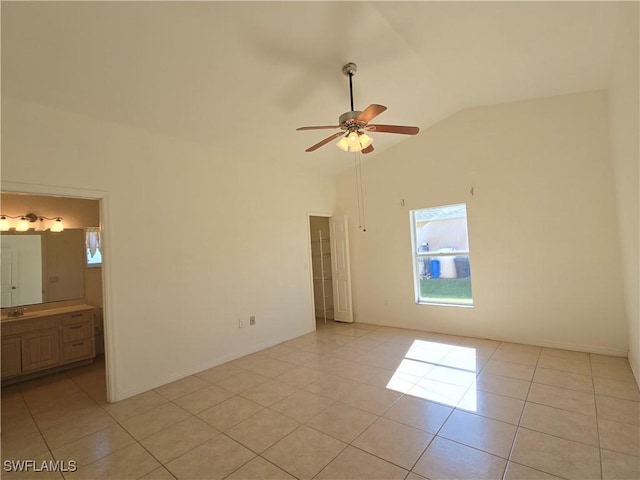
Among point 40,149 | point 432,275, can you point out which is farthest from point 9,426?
point 432,275

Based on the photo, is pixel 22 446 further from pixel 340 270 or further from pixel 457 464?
pixel 340 270

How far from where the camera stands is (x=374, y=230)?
5.47 meters

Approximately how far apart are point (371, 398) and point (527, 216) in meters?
3.13

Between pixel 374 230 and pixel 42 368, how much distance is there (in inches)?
200

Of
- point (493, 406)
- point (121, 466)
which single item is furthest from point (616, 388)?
point (121, 466)

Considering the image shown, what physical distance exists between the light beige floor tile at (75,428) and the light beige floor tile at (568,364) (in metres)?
4.45

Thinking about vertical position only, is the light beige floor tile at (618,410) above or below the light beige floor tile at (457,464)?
above

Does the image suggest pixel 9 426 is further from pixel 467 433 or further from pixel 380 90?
pixel 380 90

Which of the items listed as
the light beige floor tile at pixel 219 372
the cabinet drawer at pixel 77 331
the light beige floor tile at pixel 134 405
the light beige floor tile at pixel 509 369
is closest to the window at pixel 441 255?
the light beige floor tile at pixel 509 369

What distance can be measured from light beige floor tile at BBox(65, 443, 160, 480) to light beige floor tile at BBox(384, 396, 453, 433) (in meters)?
1.84

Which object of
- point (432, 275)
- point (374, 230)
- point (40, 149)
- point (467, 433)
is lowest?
point (467, 433)

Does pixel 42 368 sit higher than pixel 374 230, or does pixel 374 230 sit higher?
pixel 374 230

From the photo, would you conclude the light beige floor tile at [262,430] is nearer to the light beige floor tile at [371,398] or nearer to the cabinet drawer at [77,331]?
the light beige floor tile at [371,398]

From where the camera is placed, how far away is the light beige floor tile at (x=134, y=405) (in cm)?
276
